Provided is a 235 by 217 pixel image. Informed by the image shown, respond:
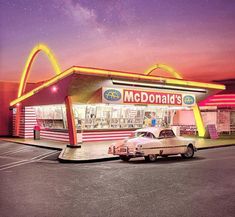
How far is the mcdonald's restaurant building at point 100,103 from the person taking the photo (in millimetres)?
21766

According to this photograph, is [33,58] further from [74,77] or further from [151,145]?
[151,145]

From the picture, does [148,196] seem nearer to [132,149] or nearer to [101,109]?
[132,149]

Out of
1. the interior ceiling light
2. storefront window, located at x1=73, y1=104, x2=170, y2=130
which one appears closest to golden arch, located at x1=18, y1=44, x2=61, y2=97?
storefront window, located at x1=73, y1=104, x2=170, y2=130

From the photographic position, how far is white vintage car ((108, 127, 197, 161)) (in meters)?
14.5

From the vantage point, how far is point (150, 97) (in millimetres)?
25250

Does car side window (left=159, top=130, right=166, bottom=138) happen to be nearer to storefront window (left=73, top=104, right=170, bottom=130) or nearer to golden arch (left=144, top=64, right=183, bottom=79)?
storefront window (left=73, top=104, right=170, bottom=130)

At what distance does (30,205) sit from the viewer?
7191mm

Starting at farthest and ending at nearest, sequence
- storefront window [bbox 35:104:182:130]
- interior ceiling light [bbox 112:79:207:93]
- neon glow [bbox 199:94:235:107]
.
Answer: neon glow [bbox 199:94:235:107] → storefront window [bbox 35:104:182:130] → interior ceiling light [bbox 112:79:207:93]

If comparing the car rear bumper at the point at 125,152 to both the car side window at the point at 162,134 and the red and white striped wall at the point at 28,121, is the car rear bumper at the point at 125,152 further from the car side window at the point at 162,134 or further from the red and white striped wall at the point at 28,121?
the red and white striped wall at the point at 28,121

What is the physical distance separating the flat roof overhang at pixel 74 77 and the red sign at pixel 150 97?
97cm

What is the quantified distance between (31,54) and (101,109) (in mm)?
10989

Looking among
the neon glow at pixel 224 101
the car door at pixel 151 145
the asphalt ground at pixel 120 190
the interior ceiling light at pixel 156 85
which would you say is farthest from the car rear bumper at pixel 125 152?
the neon glow at pixel 224 101

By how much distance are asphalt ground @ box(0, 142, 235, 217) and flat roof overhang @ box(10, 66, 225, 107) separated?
26.0 ft

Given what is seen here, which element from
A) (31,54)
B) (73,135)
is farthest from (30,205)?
(31,54)
